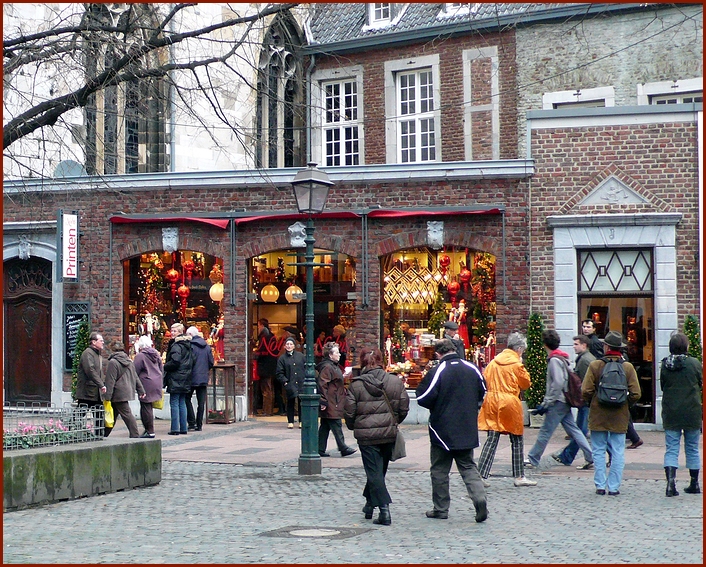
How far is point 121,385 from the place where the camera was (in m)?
16.3

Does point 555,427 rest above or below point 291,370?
below

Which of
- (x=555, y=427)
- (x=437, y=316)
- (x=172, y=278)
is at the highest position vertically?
(x=172, y=278)

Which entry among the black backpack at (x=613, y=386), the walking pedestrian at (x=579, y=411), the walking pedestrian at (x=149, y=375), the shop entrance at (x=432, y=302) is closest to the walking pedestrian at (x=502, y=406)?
the black backpack at (x=613, y=386)

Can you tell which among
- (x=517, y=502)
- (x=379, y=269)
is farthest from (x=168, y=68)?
(x=379, y=269)

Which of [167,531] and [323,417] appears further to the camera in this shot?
[323,417]

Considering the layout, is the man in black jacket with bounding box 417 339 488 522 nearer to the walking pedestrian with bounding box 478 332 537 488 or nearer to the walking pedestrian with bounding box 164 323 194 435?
the walking pedestrian with bounding box 478 332 537 488

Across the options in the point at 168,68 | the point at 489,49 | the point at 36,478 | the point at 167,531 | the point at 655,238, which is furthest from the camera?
the point at 489,49

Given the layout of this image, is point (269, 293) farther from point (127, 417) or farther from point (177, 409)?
point (127, 417)

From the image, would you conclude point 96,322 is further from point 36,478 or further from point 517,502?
point 517,502

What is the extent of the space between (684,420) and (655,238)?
7278 millimetres

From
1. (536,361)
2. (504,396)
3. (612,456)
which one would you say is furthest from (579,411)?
(536,361)

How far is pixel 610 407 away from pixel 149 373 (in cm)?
853

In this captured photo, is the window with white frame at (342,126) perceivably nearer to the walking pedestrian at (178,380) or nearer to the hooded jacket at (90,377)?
the walking pedestrian at (178,380)

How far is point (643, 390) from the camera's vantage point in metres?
18.5
